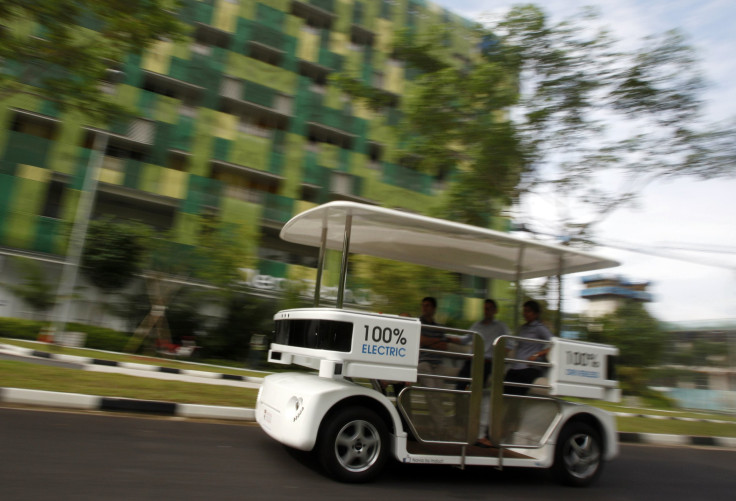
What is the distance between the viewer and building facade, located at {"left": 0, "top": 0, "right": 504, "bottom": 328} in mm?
18672

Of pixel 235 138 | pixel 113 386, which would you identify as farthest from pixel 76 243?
pixel 113 386

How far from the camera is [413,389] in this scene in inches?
170

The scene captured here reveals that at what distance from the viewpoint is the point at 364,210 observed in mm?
4395

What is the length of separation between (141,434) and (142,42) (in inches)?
239

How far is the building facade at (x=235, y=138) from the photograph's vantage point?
1867cm

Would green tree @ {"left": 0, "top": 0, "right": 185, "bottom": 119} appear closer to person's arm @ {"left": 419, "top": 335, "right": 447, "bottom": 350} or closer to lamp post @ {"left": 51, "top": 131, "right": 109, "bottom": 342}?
person's arm @ {"left": 419, "top": 335, "right": 447, "bottom": 350}

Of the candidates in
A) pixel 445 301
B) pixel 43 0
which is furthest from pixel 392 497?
pixel 445 301

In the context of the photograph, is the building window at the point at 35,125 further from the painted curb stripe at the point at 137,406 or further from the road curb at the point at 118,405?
the painted curb stripe at the point at 137,406

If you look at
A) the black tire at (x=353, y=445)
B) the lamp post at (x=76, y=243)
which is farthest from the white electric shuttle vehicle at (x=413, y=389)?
the lamp post at (x=76, y=243)

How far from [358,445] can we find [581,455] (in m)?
2.25

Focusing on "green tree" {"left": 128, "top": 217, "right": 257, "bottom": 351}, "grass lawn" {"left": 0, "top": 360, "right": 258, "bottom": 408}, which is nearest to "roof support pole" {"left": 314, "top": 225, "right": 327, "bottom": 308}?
"grass lawn" {"left": 0, "top": 360, "right": 258, "bottom": 408}

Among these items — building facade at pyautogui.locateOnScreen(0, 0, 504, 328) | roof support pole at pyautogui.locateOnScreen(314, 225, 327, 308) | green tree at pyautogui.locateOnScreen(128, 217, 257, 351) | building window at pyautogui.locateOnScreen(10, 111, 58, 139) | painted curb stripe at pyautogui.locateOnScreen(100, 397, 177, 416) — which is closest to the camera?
roof support pole at pyautogui.locateOnScreen(314, 225, 327, 308)

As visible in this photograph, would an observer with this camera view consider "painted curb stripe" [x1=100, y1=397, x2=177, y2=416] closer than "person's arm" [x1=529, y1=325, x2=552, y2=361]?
No

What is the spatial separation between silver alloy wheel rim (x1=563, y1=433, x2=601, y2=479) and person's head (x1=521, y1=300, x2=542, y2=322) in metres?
1.12
